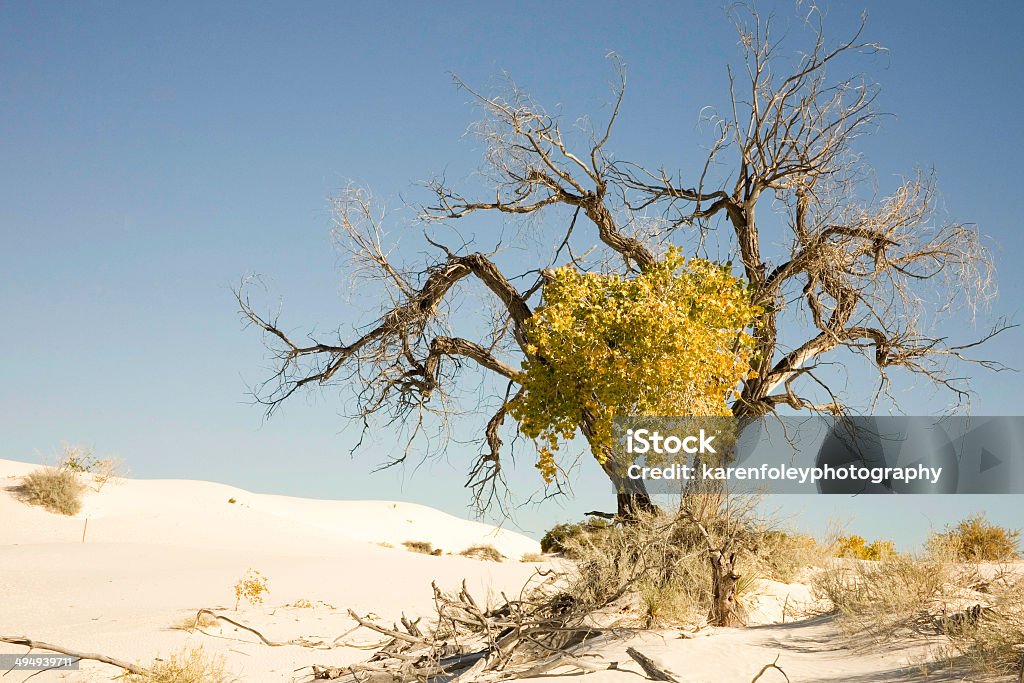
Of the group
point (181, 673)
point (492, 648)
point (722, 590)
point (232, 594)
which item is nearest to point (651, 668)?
point (492, 648)

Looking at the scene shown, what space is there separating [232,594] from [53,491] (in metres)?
16.0

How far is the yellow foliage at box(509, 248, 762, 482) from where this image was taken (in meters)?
12.4

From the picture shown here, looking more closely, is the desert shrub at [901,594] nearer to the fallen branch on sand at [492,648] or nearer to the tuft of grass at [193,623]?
the fallen branch on sand at [492,648]

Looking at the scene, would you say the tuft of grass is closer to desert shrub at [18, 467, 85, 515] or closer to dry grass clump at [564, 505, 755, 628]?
dry grass clump at [564, 505, 755, 628]

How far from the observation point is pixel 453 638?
8281mm

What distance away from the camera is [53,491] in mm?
27625

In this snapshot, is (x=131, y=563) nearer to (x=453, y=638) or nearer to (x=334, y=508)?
(x=453, y=638)

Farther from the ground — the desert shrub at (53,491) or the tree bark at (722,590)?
the desert shrub at (53,491)

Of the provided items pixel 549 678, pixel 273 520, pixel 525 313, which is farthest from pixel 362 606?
pixel 273 520

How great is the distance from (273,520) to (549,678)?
2755 cm

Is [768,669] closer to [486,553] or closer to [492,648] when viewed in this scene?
[492,648]

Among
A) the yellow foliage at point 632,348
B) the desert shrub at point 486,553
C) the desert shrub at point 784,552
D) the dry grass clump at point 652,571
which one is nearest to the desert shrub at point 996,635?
the dry grass clump at point 652,571

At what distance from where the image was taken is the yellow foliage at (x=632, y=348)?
1236 cm

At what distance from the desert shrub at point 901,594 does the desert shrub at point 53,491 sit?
85.6 feet
